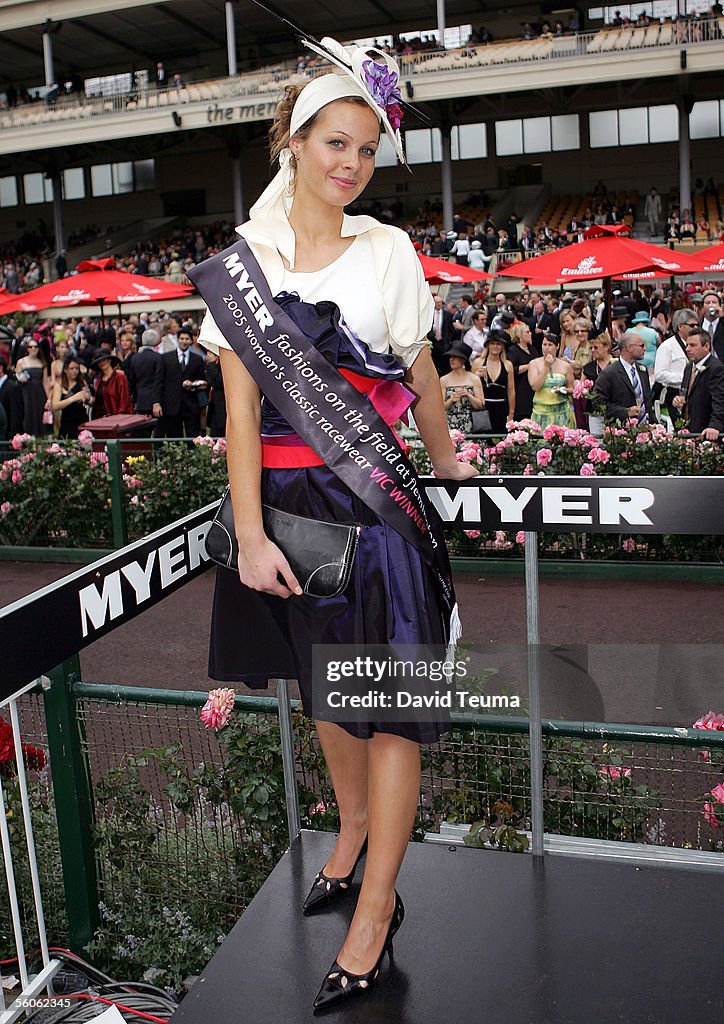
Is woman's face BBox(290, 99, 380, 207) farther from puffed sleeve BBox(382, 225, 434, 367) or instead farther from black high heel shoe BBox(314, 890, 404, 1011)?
black high heel shoe BBox(314, 890, 404, 1011)

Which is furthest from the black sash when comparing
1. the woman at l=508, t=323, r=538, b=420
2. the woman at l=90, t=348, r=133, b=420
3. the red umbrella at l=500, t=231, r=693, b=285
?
the red umbrella at l=500, t=231, r=693, b=285

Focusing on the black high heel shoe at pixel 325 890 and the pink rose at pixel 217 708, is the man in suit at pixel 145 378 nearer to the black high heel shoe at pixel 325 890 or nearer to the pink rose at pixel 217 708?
the pink rose at pixel 217 708

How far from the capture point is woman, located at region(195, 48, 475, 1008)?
1.99 meters

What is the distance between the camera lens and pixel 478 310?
1512 cm

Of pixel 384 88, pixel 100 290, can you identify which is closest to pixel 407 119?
pixel 100 290

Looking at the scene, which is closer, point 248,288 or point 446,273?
point 248,288

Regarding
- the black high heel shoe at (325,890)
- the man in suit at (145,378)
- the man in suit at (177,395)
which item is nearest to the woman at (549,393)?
the man in suit at (177,395)

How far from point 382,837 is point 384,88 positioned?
1386mm

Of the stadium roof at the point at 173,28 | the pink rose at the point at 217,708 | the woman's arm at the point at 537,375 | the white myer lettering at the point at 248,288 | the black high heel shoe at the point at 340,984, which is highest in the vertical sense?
the stadium roof at the point at 173,28

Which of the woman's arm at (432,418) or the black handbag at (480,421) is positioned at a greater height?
the woman's arm at (432,418)

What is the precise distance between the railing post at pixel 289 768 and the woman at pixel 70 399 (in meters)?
8.66

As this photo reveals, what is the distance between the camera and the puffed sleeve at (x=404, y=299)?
2.03 meters

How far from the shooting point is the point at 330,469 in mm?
2002

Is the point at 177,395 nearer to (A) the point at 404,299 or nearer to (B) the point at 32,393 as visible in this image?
(B) the point at 32,393
